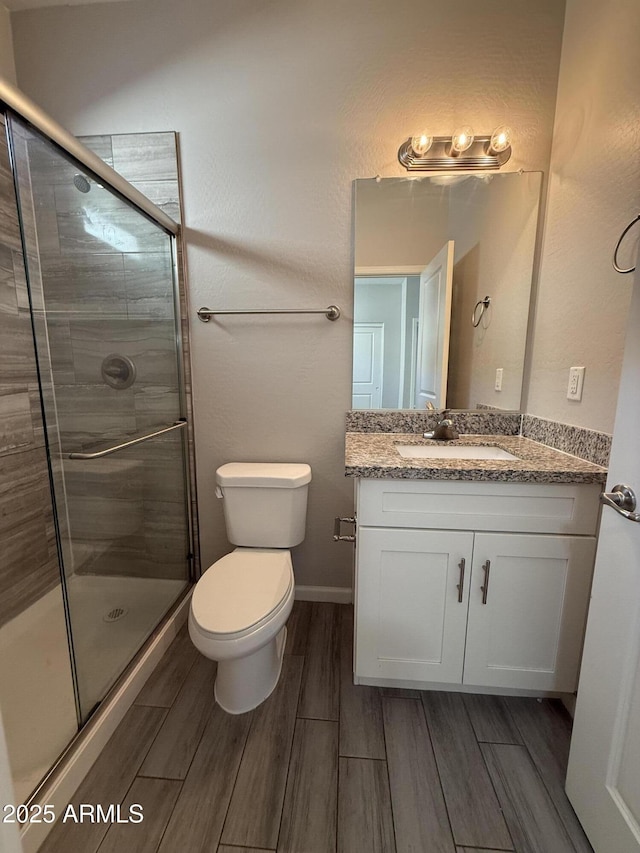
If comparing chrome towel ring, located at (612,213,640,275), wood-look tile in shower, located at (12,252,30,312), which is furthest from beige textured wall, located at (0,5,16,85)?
chrome towel ring, located at (612,213,640,275)

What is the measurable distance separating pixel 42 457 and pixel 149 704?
3.67ft

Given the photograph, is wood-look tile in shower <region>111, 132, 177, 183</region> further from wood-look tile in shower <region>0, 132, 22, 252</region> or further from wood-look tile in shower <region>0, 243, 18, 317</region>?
wood-look tile in shower <region>0, 243, 18, 317</region>

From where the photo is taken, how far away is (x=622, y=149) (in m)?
1.10

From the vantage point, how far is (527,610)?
120cm

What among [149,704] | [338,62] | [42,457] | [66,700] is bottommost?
[149,704]

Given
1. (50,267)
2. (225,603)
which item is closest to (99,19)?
(50,267)

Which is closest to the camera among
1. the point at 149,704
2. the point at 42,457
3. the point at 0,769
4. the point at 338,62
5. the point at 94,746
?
the point at 0,769

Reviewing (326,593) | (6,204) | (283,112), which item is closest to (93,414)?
(6,204)

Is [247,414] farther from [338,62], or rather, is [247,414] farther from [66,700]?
[338,62]

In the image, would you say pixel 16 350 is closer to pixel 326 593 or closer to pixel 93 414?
pixel 93 414

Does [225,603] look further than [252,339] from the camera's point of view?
No

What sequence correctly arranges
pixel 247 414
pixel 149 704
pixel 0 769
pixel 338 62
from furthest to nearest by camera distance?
pixel 247 414 < pixel 338 62 < pixel 149 704 < pixel 0 769

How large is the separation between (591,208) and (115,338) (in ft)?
6.07

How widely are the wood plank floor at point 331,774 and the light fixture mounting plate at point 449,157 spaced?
82.8 inches
